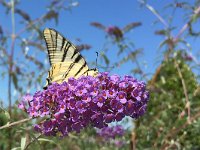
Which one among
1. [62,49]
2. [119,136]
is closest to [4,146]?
[62,49]

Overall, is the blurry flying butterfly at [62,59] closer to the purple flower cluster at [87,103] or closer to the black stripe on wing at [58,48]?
the black stripe on wing at [58,48]

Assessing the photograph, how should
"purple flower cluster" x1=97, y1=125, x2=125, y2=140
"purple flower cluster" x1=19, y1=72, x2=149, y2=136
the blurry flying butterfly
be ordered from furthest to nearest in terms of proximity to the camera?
1. "purple flower cluster" x1=97, y1=125, x2=125, y2=140
2. the blurry flying butterfly
3. "purple flower cluster" x1=19, y1=72, x2=149, y2=136

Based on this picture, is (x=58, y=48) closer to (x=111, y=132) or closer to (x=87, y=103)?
(x=87, y=103)

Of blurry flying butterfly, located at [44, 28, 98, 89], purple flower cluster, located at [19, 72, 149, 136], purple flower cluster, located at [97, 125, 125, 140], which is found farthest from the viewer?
purple flower cluster, located at [97, 125, 125, 140]

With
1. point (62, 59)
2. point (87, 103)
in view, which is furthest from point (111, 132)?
point (87, 103)

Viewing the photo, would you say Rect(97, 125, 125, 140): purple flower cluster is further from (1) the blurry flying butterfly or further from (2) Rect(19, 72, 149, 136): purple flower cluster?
(2) Rect(19, 72, 149, 136): purple flower cluster

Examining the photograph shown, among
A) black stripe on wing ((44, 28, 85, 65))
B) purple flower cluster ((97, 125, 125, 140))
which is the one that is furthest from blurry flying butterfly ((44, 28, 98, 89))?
purple flower cluster ((97, 125, 125, 140))

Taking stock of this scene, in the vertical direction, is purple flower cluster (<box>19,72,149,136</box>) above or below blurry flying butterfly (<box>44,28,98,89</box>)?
below
